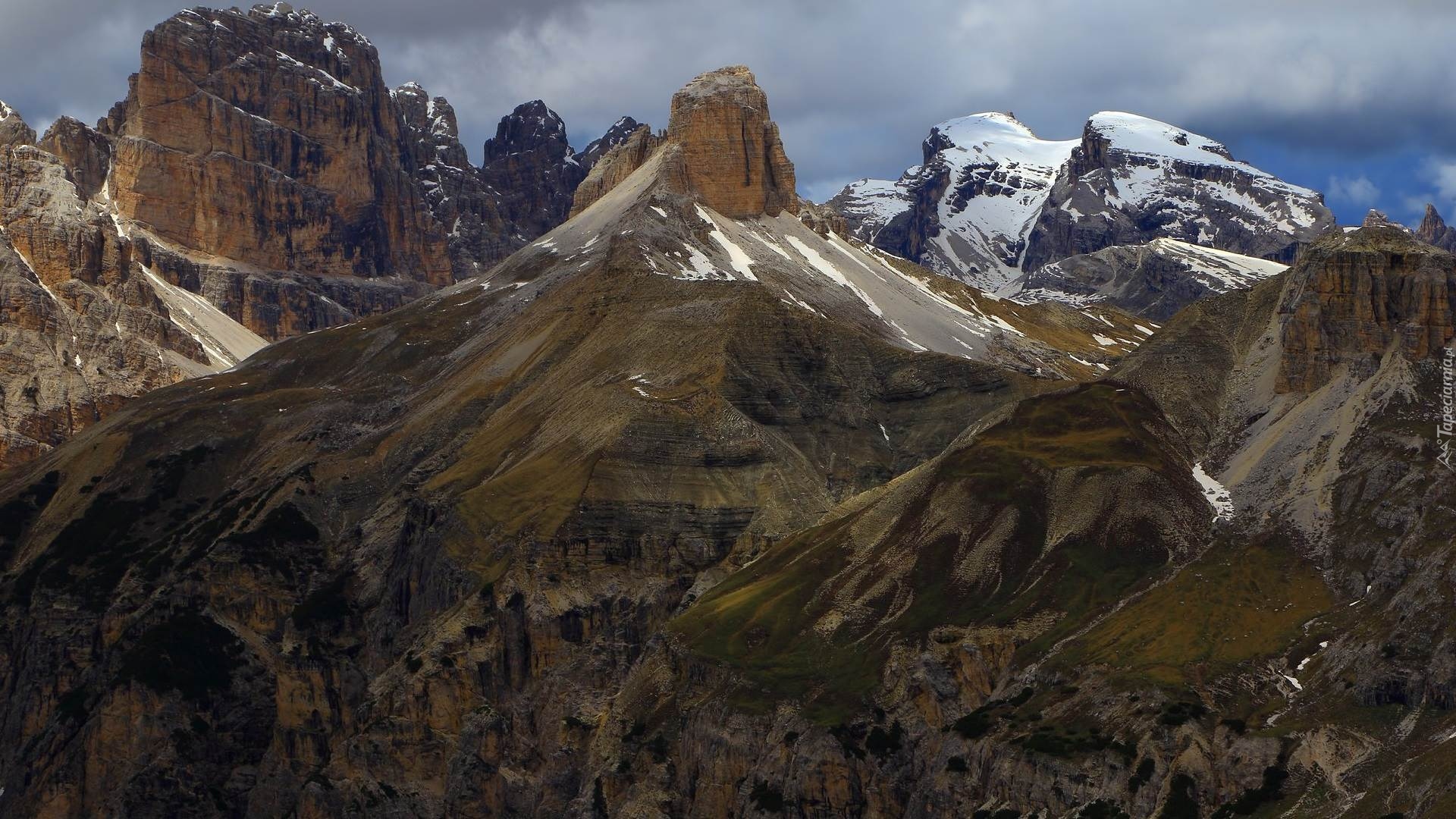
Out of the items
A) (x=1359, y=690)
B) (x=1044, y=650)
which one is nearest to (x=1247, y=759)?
(x=1359, y=690)

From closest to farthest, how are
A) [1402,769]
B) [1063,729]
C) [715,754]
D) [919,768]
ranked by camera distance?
[1402,769] < [1063,729] < [919,768] < [715,754]

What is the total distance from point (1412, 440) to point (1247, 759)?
50911 mm

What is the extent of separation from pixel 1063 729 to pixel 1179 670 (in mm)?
10058

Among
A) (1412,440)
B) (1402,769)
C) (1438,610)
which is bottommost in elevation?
(1402,769)

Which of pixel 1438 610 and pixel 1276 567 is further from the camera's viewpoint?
pixel 1276 567

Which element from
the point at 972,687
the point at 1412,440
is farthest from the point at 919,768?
the point at 1412,440

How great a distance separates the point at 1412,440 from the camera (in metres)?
198

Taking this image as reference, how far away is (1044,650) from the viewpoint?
18525 cm

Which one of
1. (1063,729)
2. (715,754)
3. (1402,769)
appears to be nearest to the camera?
(1402,769)

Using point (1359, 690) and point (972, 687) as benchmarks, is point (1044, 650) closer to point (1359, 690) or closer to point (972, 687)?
point (972, 687)

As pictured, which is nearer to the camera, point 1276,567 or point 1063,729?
point 1063,729

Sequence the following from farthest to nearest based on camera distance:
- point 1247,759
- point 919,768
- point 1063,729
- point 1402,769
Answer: point 919,768 < point 1063,729 < point 1247,759 < point 1402,769

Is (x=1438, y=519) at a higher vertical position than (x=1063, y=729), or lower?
higher

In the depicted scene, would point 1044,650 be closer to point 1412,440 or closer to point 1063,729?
point 1063,729
